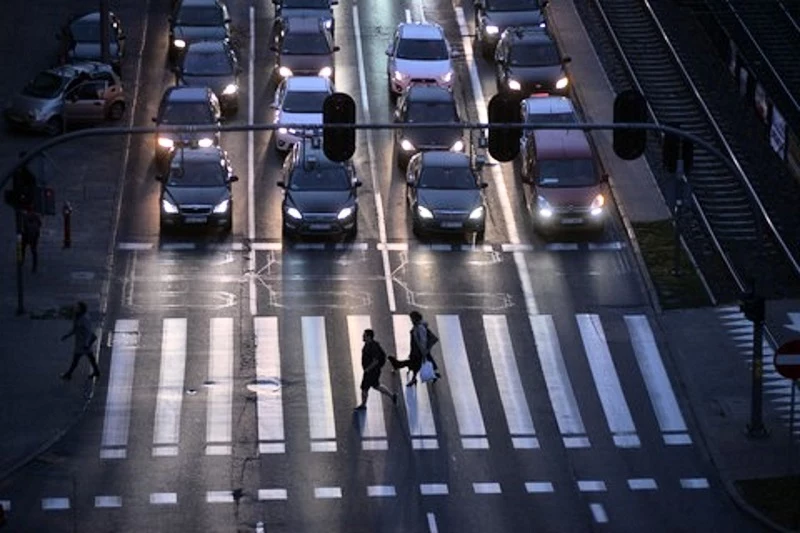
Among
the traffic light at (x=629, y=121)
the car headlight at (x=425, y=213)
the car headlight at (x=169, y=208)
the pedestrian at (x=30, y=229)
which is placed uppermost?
the traffic light at (x=629, y=121)

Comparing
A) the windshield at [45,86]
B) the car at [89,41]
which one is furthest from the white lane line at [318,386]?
the car at [89,41]

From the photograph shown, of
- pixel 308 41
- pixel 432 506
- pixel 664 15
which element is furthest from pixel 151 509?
pixel 664 15

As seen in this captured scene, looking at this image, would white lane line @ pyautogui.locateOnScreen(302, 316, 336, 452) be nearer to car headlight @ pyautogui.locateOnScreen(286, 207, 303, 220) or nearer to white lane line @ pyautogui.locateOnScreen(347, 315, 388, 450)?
white lane line @ pyautogui.locateOnScreen(347, 315, 388, 450)

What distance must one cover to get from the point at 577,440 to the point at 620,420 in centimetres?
142

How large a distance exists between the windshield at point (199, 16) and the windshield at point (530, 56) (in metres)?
8.69

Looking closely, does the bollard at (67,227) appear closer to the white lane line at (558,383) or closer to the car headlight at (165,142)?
the car headlight at (165,142)

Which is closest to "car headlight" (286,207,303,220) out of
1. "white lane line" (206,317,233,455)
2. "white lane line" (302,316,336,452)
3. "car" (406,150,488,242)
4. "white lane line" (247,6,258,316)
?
"white lane line" (247,6,258,316)

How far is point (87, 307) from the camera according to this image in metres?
54.3

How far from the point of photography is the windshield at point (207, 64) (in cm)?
6794

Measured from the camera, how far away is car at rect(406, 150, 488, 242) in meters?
58.8

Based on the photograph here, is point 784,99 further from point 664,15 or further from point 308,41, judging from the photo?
point 308,41

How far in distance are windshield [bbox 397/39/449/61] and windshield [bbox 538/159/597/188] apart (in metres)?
9.59

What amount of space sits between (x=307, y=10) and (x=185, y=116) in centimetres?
1079

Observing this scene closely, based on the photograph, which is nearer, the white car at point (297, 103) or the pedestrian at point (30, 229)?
the pedestrian at point (30, 229)
